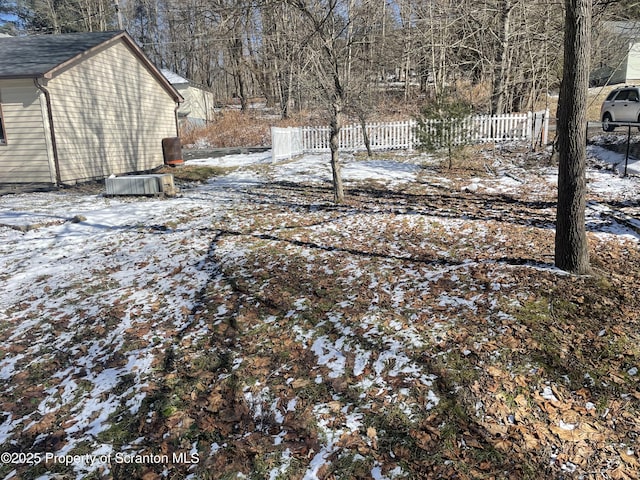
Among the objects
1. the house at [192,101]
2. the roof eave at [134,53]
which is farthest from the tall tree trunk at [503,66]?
the house at [192,101]

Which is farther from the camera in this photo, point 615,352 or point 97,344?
point 97,344

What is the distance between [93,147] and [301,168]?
725cm

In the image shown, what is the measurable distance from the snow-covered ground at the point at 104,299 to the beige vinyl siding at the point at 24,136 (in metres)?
1.27

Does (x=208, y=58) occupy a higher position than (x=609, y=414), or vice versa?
(x=208, y=58)

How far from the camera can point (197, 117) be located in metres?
34.4

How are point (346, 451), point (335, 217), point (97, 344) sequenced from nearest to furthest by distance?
point (346, 451) → point (97, 344) → point (335, 217)

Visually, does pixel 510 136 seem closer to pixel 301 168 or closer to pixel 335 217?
pixel 301 168

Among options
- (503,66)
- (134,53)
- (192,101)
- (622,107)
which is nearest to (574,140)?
(503,66)

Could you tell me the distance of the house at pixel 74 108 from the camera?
503 inches

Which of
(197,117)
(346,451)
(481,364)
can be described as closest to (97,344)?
(346,451)

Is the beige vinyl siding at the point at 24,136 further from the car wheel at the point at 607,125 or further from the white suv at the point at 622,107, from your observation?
the car wheel at the point at 607,125

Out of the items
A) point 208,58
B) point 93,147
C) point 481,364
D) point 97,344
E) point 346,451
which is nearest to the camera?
point 346,451

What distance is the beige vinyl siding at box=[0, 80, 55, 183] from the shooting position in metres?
12.6

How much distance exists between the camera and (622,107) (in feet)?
55.3
